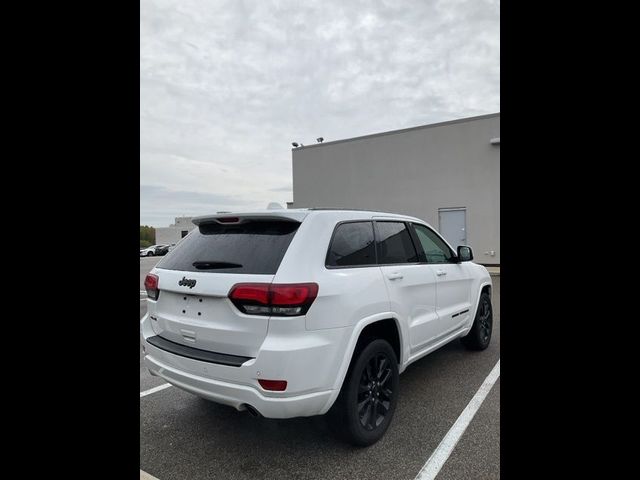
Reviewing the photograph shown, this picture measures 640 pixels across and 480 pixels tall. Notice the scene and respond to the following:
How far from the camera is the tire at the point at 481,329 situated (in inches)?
187

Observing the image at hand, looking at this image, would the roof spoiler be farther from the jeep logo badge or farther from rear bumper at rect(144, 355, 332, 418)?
rear bumper at rect(144, 355, 332, 418)

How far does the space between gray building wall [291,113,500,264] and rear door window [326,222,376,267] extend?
11988mm

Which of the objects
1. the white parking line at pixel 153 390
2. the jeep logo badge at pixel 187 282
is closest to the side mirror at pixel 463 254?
the jeep logo badge at pixel 187 282

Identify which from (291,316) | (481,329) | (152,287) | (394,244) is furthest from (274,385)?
(481,329)

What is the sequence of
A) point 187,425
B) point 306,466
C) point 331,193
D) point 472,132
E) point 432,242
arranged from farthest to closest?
1. point 331,193
2. point 472,132
3. point 432,242
4. point 187,425
5. point 306,466

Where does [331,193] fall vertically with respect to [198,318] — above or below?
above

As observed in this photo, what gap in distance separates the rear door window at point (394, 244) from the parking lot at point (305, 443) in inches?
51.8

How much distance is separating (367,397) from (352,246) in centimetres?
112

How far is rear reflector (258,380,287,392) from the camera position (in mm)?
2244

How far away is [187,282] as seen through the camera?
2604 mm

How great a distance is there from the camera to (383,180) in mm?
17906
